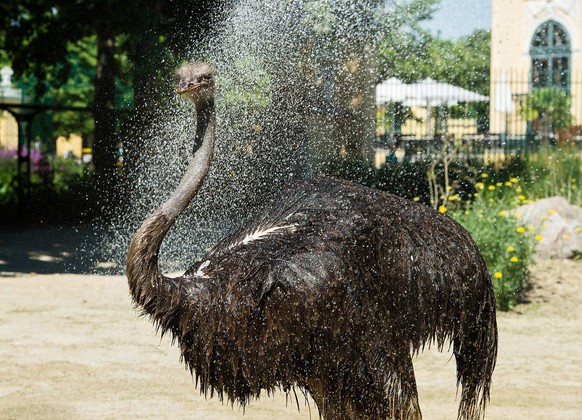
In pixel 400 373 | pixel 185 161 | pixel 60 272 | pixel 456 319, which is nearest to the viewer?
pixel 400 373

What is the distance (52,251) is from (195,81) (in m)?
8.76

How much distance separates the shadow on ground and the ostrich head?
22.1 feet

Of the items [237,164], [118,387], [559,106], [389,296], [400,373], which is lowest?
[118,387]

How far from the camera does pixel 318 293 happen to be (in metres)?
3.90

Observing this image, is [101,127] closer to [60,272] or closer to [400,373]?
[60,272]

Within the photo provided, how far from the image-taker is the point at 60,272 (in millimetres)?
10516

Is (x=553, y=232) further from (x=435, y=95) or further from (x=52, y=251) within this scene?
(x=435, y=95)

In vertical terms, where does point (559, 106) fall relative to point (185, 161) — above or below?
above

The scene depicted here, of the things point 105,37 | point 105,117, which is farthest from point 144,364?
point 105,37

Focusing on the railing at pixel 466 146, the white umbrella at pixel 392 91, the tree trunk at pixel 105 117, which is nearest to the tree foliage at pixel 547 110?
the railing at pixel 466 146

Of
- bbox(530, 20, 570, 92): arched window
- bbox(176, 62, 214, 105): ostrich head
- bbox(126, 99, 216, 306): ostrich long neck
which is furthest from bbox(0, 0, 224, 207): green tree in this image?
bbox(530, 20, 570, 92): arched window

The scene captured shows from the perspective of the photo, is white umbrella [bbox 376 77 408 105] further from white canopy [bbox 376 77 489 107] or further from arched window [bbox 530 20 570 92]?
arched window [bbox 530 20 570 92]

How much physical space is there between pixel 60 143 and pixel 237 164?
26.4m

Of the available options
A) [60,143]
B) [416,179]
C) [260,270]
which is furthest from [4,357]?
[60,143]
